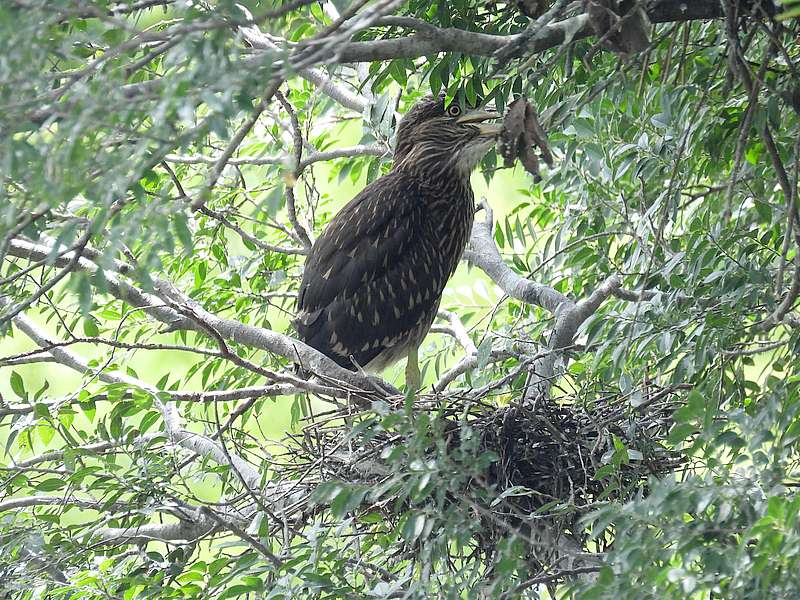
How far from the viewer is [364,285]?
4285 mm

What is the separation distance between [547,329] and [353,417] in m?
1.27

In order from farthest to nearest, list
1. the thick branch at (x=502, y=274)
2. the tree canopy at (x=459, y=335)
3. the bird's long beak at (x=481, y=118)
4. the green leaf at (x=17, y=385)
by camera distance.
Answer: the bird's long beak at (x=481, y=118) < the thick branch at (x=502, y=274) < the green leaf at (x=17, y=385) < the tree canopy at (x=459, y=335)

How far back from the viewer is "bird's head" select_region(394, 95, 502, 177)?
14.9 feet

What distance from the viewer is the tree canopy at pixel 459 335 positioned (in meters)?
1.63

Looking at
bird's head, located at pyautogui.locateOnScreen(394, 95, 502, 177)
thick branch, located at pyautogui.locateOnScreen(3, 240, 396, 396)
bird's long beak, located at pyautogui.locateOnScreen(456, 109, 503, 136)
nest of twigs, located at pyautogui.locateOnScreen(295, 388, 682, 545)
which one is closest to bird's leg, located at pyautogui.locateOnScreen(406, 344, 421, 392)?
bird's head, located at pyautogui.locateOnScreen(394, 95, 502, 177)

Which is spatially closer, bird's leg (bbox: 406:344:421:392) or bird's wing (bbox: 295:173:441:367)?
bird's wing (bbox: 295:173:441:367)

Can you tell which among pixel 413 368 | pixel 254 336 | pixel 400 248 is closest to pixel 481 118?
pixel 400 248

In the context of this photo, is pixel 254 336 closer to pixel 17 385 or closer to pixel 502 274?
pixel 17 385

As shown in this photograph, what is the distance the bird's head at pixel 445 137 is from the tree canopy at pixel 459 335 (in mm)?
258

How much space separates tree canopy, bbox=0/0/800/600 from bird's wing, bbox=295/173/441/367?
148mm

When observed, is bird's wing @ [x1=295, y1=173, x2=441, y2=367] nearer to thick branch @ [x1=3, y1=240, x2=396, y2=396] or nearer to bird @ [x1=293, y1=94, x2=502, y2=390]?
bird @ [x1=293, y1=94, x2=502, y2=390]

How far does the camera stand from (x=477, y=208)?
15.9 ft

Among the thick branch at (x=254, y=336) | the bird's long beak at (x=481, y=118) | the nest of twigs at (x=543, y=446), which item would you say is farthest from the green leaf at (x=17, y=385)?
the bird's long beak at (x=481, y=118)

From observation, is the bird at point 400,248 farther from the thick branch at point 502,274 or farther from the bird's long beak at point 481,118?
the thick branch at point 502,274
